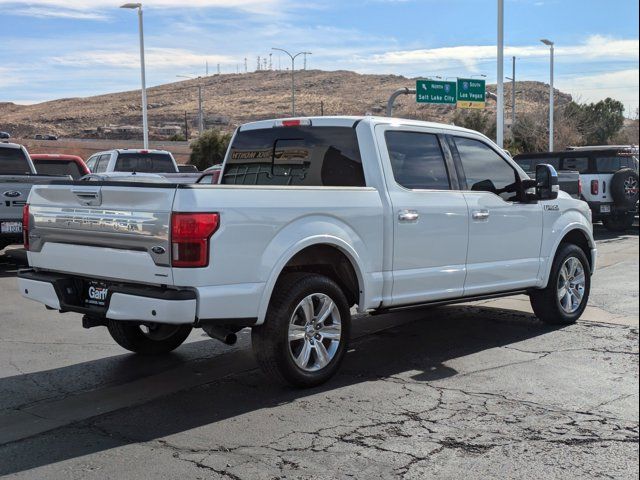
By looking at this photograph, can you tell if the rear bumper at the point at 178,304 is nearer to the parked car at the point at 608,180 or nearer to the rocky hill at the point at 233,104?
the parked car at the point at 608,180

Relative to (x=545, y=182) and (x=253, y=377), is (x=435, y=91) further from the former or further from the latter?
(x=253, y=377)

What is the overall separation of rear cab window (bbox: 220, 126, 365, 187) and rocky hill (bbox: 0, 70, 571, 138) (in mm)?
69509

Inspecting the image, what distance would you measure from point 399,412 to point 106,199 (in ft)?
8.30

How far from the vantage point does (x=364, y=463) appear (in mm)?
4230

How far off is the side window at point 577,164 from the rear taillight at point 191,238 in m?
14.7

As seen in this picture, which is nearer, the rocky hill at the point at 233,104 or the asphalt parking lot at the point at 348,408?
the asphalt parking lot at the point at 348,408

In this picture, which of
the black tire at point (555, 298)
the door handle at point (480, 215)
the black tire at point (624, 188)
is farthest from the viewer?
the black tire at point (624, 188)

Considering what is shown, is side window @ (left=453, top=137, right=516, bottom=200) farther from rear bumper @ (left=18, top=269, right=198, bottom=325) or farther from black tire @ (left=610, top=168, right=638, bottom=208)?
black tire @ (left=610, top=168, right=638, bottom=208)

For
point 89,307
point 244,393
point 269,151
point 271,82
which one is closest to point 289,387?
point 244,393

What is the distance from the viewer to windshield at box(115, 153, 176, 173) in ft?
58.2

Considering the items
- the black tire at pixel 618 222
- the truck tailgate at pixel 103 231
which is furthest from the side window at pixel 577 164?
the truck tailgate at pixel 103 231

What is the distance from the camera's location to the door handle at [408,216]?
615 centimetres

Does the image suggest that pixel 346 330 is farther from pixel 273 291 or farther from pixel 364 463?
pixel 364 463

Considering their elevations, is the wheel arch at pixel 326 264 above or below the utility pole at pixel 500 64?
below
